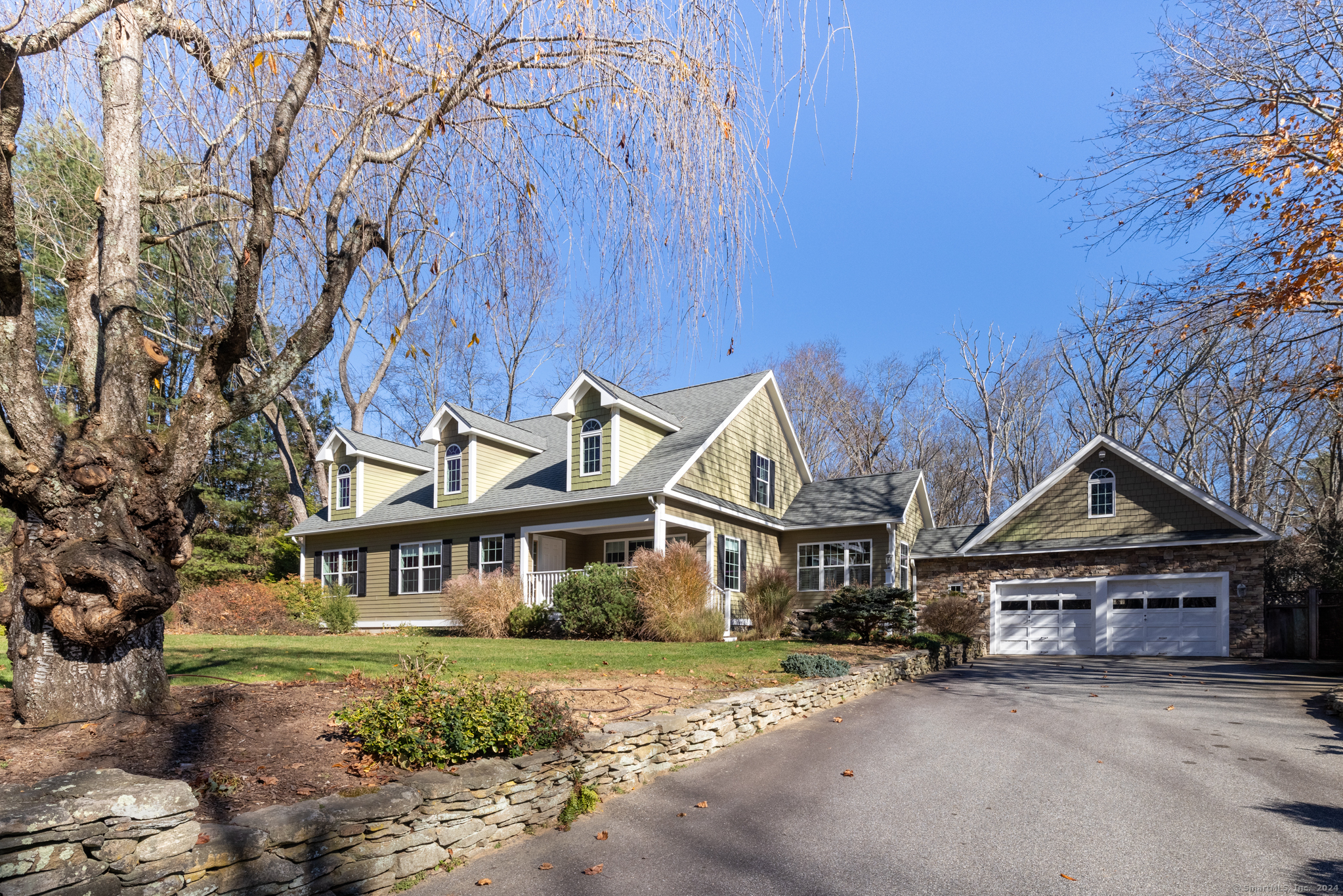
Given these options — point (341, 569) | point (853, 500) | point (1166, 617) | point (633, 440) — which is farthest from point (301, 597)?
point (1166, 617)

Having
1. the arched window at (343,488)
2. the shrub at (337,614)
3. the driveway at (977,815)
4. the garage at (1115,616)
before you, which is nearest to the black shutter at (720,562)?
the garage at (1115,616)

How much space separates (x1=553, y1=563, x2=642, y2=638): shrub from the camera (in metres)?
15.3

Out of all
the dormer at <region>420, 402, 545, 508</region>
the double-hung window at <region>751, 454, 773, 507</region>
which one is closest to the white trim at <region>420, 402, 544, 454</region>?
the dormer at <region>420, 402, 545, 508</region>

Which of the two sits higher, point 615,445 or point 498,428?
point 498,428

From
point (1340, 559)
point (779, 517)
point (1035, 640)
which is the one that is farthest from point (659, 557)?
point (1340, 559)

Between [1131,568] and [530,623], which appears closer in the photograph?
[530,623]

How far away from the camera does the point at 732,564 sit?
2000 centimetres

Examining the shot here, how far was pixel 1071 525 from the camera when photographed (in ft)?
67.9

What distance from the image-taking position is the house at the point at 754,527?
18562mm

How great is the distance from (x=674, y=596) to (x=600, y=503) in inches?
165

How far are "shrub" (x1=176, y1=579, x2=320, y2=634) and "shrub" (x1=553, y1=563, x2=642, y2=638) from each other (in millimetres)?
6387

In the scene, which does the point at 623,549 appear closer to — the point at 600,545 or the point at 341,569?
the point at 600,545

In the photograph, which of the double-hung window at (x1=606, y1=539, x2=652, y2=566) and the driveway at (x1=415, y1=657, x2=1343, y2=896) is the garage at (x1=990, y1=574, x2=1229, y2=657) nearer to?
the double-hung window at (x1=606, y1=539, x2=652, y2=566)

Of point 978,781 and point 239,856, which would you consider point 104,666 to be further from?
point 978,781
